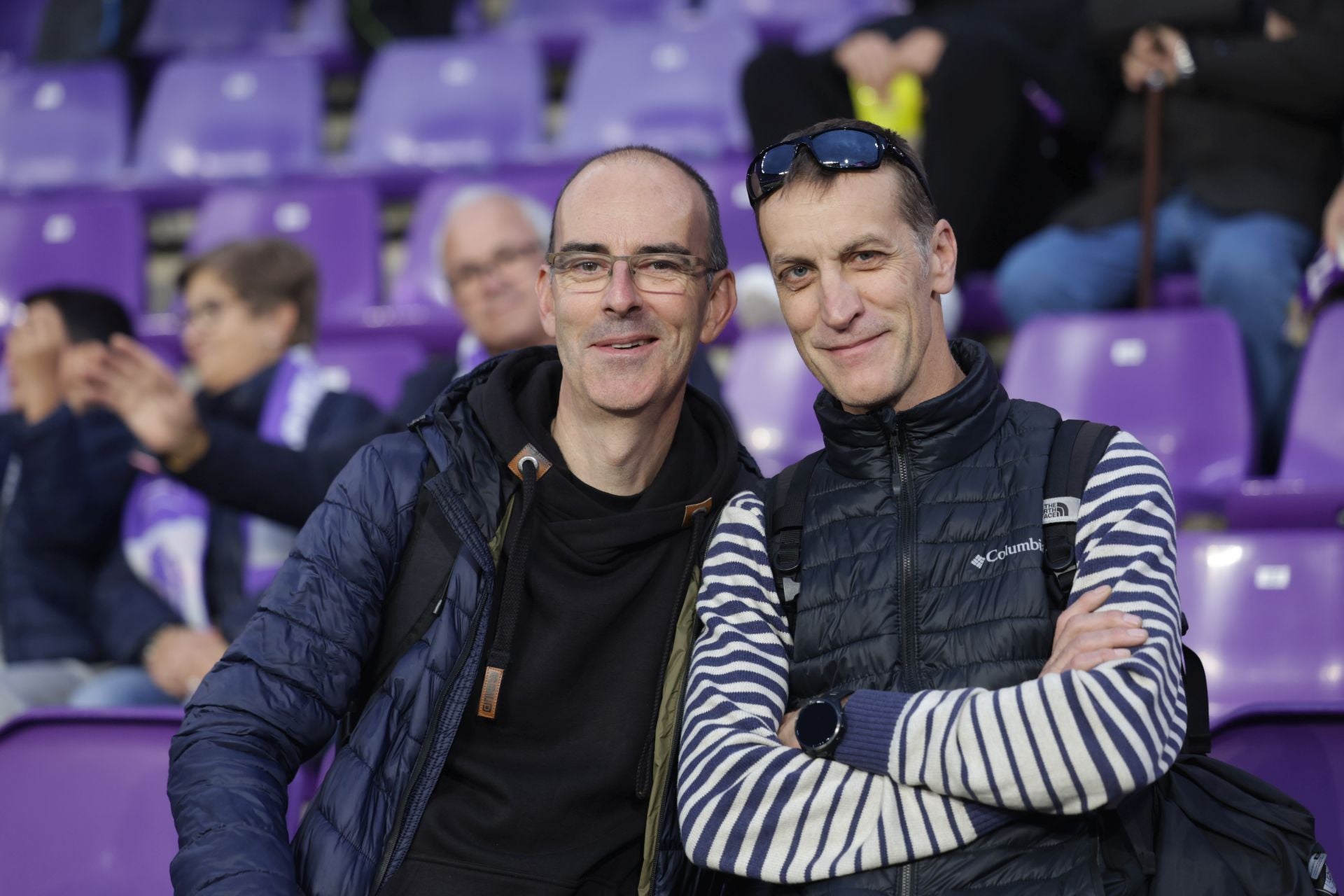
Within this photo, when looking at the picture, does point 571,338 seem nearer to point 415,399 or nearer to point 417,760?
point 417,760

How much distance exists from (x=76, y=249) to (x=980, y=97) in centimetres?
332

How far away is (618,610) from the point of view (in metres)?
1.92

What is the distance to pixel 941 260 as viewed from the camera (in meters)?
1.86

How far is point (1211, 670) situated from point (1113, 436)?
A: 97cm

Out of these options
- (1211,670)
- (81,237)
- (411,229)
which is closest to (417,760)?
(1211,670)

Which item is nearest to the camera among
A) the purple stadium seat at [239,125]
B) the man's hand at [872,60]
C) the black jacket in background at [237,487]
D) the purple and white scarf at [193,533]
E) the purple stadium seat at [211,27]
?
the black jacket in background at [237,487]

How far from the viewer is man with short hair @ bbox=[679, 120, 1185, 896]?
4.93 feet

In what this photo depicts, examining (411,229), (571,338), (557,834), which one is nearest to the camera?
(557,834)

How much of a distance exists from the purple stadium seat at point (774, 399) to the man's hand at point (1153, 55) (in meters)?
1.18

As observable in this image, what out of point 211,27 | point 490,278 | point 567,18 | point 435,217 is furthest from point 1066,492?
point 211,27

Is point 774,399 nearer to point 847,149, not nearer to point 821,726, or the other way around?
point 847,149

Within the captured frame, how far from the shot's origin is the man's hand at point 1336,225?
10.5ft

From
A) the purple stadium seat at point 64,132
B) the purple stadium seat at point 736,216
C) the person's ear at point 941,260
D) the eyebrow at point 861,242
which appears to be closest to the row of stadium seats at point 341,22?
the purple stadium seat at point 64,132

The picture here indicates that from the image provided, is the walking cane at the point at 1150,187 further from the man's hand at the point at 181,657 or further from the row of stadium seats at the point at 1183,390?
the man's hand at the point at 181,657
